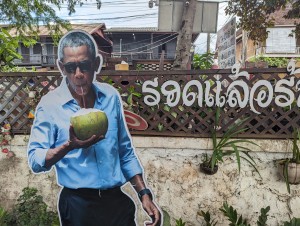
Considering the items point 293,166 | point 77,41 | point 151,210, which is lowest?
point 151,210

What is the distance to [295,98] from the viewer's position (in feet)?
10.8

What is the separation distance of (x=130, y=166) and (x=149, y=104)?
732 mm

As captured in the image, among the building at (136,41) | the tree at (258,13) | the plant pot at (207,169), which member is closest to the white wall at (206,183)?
the plant pot at (207,169)

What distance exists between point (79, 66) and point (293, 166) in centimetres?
248

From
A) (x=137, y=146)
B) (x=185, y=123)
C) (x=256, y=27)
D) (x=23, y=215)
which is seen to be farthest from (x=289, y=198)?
(x=23, y=215)

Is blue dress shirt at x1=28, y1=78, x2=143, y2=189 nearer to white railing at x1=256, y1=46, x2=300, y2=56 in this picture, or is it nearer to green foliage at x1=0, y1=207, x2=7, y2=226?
green foliage at x1=0, y1=207, x2=7, y2=226

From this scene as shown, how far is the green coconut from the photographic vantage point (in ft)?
10.0

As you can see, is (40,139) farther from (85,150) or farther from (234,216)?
(234,216)

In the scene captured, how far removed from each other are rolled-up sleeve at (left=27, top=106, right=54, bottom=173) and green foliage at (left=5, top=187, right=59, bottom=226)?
1.11ft

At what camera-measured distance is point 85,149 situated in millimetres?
3109

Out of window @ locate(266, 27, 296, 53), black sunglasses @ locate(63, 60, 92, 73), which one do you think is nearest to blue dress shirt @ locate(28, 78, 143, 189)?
black sunglasses @ locate(63, 60, 92, 73)

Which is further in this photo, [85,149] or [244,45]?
[244,45]

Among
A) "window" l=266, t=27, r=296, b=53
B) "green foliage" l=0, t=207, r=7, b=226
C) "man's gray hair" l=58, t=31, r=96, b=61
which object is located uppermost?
"window" l=266, t=27, r=296, b=53

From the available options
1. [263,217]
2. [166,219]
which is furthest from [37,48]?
[263,217]
